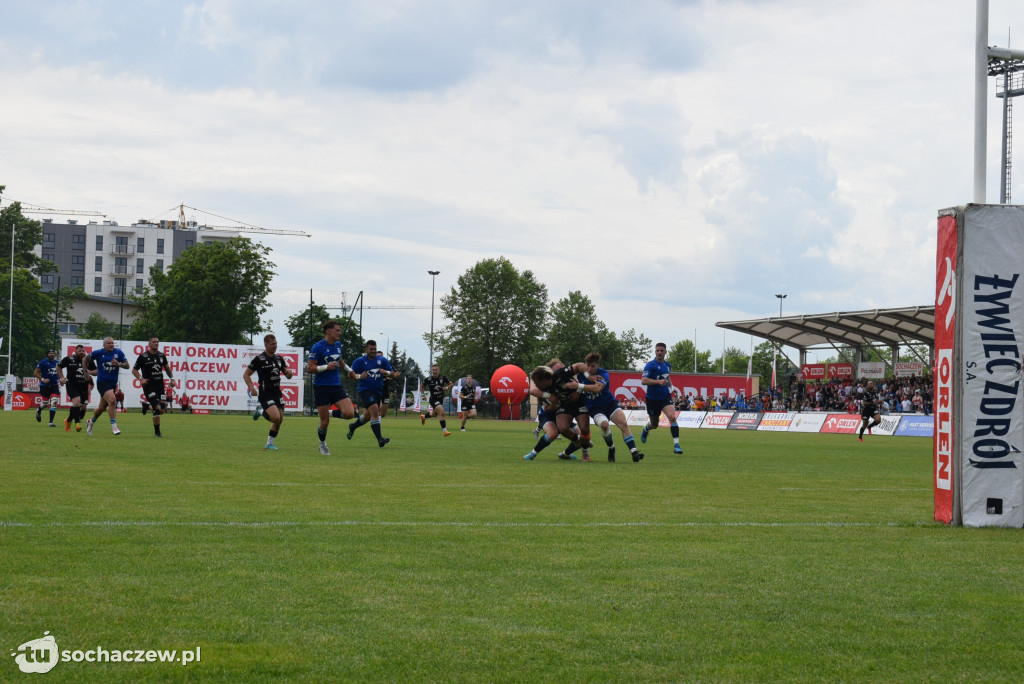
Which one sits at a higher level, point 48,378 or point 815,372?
point 815,372

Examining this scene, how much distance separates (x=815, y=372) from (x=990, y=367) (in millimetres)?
60662

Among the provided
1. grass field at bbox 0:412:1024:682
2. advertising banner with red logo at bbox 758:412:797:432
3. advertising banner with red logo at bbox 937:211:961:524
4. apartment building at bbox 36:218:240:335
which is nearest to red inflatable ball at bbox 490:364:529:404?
advertising banner with red logo at bbox 758:412:797:432

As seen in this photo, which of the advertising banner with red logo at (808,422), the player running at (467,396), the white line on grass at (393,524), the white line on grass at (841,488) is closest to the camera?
the white line on grass at (393,524)

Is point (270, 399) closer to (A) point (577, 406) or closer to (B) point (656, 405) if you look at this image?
(A) point (577, 406)

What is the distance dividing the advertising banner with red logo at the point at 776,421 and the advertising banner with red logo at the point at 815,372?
53.2ft

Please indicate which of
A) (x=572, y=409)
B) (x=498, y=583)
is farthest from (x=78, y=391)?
(x=498, y=583)

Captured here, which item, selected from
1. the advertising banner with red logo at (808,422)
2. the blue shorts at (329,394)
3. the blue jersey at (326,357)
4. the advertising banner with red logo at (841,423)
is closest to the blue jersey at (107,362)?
the blue jersey at (326,357)

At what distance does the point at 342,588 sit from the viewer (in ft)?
18.7

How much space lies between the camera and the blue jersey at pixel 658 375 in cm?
2275

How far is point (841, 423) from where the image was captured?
46938 mm

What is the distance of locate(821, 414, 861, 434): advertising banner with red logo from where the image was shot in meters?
45.8

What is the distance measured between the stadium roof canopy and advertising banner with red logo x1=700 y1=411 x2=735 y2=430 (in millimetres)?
9240

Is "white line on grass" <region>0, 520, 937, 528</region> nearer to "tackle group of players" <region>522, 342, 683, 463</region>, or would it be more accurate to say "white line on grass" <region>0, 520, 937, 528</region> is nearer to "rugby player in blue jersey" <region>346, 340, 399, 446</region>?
"tackle group of players" <region>522, 342, 683, 463</region>

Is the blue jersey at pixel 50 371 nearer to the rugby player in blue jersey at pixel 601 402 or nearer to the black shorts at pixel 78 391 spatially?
the black shorts at pixel 78 391
